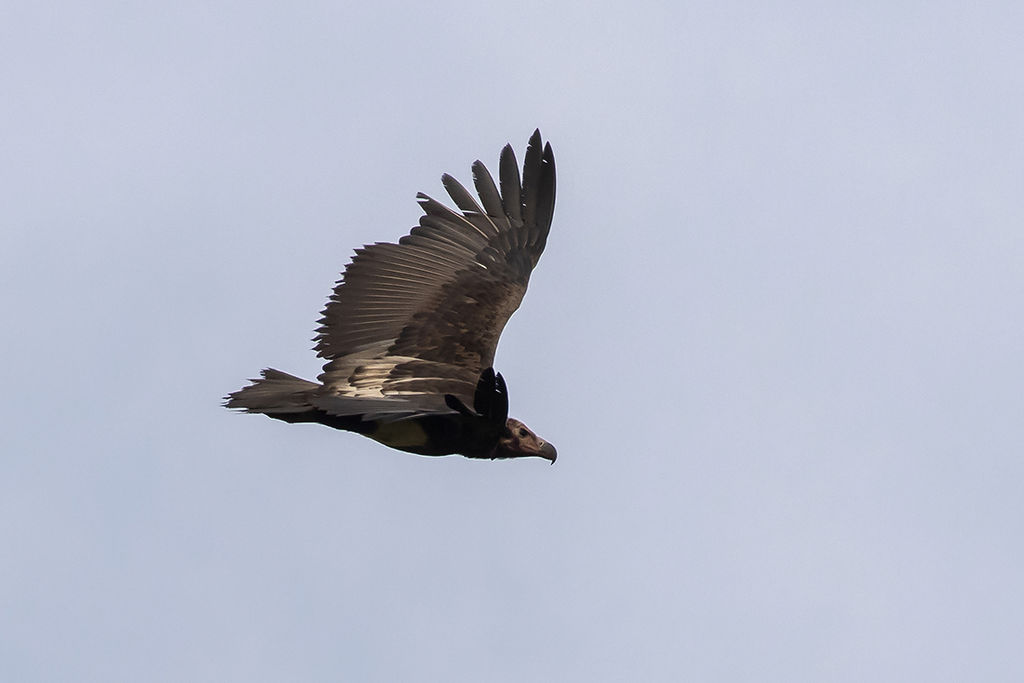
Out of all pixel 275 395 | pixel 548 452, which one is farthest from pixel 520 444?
pixel 275 395

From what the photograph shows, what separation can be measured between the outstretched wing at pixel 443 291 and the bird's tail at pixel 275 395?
0.25 meters

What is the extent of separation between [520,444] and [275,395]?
2041mm

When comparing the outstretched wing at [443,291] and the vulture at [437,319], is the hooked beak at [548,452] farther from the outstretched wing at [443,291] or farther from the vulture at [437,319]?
the outstretched wing at [443,291]

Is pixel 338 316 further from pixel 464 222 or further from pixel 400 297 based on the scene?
pixel 464 222

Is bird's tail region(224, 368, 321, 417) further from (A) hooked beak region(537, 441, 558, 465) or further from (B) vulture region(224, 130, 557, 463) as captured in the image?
(A) hooked beak region(537, 441, 558, 465)

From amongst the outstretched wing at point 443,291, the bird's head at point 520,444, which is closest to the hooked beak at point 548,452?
the bird's head at point 520,444

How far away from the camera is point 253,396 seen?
10758mm

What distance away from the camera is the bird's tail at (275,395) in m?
10.5

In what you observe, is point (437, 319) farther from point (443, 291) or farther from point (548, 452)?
point (548, 452)

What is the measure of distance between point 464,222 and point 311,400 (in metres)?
2.18

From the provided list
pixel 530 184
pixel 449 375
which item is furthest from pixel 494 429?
pixel 530 184

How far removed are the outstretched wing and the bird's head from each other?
21.5 inches

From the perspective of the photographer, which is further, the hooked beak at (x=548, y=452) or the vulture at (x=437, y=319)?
the hooked beak at (x=548, y=452)

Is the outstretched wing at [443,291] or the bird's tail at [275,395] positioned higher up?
the outstretched wing at [443,291]
